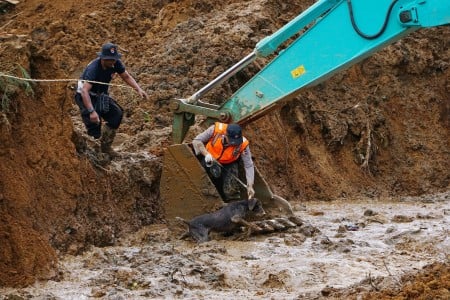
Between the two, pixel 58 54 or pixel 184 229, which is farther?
pixel 58 54

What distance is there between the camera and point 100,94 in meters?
10.1

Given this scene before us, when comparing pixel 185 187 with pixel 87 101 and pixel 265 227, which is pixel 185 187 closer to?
pixel 265 227

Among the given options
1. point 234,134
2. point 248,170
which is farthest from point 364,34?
point 248,170

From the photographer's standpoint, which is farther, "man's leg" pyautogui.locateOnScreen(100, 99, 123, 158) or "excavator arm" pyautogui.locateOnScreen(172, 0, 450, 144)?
"man's leg" pyautogui.locateOnScreen(100, 99, 123, 158)

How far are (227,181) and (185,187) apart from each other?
1.55 ft

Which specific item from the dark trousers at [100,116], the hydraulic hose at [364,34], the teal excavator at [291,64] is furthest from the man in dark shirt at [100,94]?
the hydraulic hose at [364,34]

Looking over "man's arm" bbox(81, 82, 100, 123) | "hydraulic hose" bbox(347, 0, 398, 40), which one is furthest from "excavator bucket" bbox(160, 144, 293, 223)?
"hydraulic hose" bbox(347, 0, 398, 40)

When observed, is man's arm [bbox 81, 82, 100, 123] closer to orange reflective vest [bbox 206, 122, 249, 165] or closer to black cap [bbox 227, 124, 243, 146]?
orange reflective vest [bbox 206, 122, 249, 165]

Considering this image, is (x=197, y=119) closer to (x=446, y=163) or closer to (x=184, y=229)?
(x=184, y=229)

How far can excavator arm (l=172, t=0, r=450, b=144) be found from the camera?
29.0 feet

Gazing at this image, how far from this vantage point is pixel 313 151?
1364cm

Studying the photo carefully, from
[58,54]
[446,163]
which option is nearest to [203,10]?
[58,54]

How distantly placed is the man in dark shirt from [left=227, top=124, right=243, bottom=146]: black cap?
121 centimetres

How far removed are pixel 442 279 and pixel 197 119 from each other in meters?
6.26
